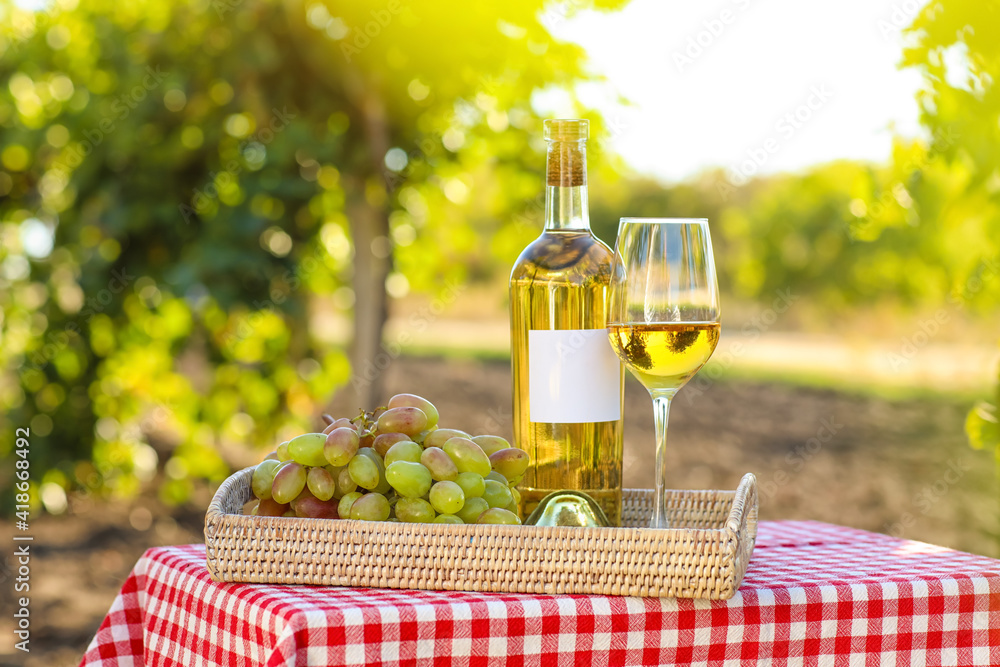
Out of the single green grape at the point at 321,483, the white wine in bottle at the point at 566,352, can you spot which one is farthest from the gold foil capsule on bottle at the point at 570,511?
the single green grape at the point at 321,483

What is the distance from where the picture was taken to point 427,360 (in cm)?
919

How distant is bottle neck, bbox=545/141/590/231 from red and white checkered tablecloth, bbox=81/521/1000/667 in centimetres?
42

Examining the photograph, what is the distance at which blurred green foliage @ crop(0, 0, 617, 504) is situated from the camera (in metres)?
2.96

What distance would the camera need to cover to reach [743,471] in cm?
585

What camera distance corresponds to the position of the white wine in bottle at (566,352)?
104 centimetres

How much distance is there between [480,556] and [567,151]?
0.46m

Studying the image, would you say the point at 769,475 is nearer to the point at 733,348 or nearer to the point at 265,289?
the point at 733,348

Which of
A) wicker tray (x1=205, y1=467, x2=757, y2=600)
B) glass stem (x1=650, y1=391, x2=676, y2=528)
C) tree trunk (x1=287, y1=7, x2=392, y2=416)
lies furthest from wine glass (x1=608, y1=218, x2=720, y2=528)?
tree trunk (x1=287, y1=7, x2=392, y2=416)

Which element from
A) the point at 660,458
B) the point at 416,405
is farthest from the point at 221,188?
the point at 660,458

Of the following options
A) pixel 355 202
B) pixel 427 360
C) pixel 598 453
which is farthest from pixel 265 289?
pixel 427 360

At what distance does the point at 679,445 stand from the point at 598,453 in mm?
5535

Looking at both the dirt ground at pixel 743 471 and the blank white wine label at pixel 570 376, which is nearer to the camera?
the blank white wine label at pixel 570 376

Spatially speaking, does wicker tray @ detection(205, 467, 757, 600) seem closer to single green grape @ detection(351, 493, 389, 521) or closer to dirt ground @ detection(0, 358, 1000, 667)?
single green grape @ detection(351, 493, 389, 521)

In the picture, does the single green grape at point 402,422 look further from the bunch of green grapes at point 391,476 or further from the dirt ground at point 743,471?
the dirt ground at point 743,471
